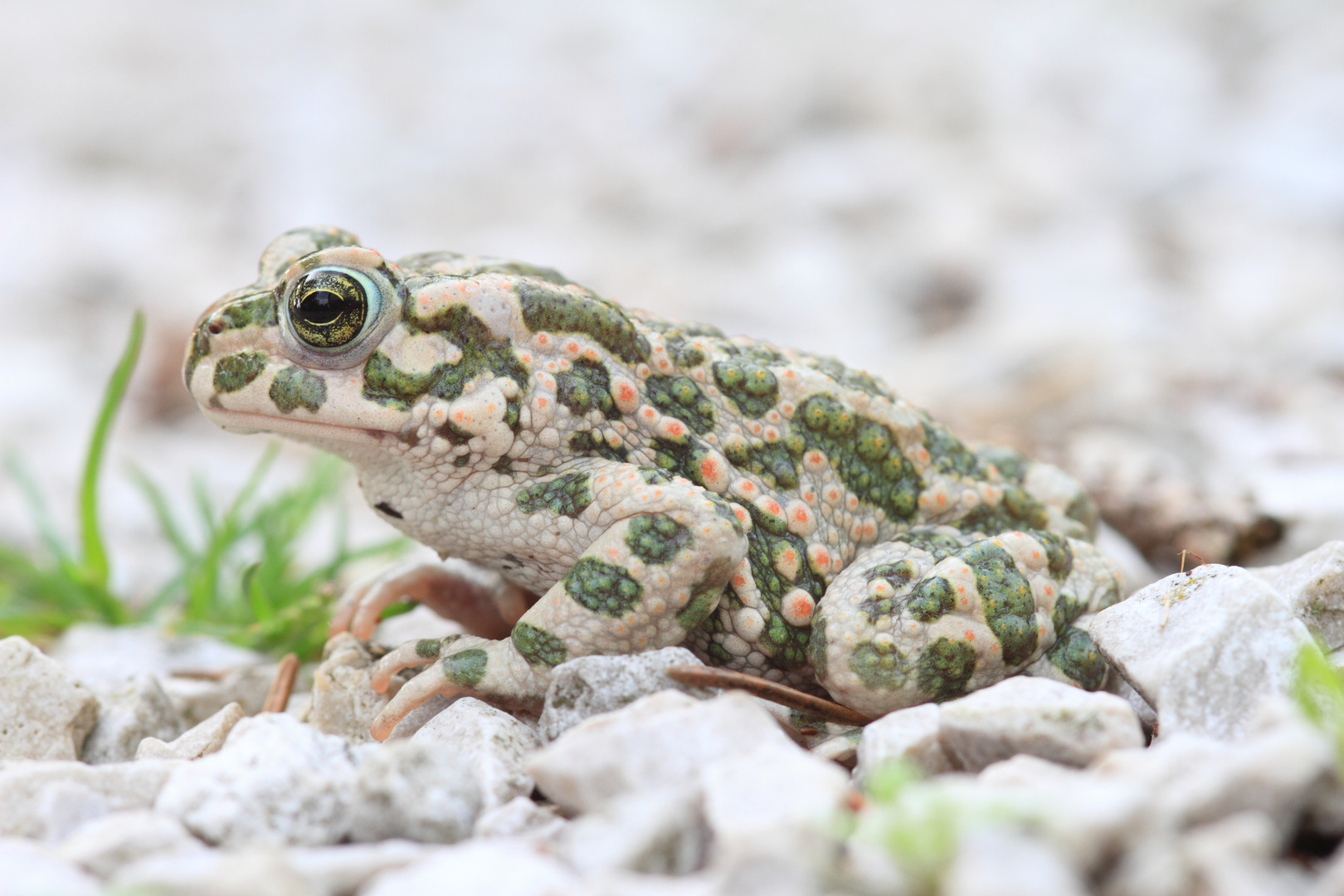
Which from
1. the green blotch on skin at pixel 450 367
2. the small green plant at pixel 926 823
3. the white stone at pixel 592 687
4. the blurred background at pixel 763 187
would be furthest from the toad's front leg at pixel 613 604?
the blurred background at pixel 763 187

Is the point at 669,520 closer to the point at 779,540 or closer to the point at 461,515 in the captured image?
the point at 779,540

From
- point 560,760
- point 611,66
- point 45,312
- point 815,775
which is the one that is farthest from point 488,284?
point 611,66

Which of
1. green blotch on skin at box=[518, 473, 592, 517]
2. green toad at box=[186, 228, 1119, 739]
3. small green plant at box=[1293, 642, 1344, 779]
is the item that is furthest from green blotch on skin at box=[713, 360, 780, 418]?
small green plant at box=[1293, 642, 1344, 779]

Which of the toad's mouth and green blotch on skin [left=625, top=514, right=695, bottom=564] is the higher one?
the toad's mouth

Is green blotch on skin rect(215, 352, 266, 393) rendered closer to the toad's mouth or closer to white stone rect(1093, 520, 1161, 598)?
the toad's mouth

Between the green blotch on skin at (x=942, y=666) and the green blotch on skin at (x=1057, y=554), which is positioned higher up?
the green blotch on skin at (x=1057, y=554)

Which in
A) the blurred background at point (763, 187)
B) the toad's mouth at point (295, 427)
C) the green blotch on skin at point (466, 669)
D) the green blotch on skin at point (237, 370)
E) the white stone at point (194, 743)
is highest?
the blurred background at point (763, 187)

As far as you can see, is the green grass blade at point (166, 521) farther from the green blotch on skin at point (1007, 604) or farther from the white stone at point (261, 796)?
the green blotch on skin at point (1007, 604)
